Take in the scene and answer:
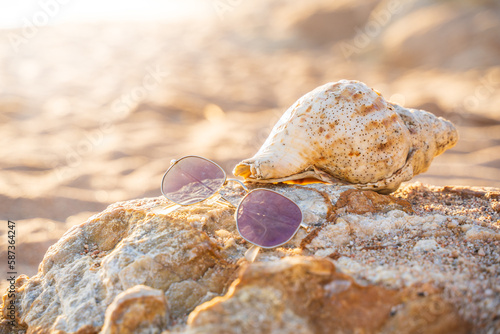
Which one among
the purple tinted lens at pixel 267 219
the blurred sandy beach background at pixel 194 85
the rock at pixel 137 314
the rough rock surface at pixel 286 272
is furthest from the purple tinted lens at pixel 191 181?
the blurred sandy beach background at pixel 194 85

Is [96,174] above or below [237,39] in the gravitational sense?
below

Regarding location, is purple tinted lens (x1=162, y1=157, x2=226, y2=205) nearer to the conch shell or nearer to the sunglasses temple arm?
the conch shell

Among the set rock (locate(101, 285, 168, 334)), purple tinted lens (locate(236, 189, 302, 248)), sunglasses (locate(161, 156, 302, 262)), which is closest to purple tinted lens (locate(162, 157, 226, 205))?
sunglasses (locate(161, 156, 302, 262))

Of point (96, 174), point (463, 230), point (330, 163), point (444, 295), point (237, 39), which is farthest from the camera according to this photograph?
point (237, 39)

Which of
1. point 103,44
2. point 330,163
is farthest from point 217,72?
point 330,163

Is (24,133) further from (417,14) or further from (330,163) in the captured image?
(417,14)

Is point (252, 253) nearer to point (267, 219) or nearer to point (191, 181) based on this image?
point (267, 219)
